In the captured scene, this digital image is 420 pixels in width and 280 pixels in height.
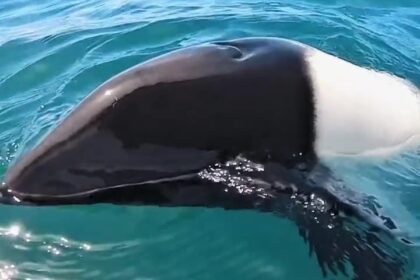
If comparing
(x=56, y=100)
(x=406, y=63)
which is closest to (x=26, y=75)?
(x=56, y=100)

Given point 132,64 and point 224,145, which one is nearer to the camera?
point 224,145

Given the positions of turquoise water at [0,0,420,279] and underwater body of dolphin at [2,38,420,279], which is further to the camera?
turquoise water at [0,0,420,279]

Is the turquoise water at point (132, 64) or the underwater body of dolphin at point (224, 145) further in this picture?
the turquoise water at point (132, 64)

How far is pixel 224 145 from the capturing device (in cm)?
342

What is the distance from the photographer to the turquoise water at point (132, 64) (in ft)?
11.9

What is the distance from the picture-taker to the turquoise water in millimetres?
3631

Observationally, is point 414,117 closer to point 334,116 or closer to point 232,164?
point 334,116

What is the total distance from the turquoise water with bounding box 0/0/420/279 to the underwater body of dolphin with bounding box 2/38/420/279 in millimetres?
172

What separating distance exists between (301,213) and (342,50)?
10.1 feet

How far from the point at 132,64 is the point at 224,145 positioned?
3072 millimetres

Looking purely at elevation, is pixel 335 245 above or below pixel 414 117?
below

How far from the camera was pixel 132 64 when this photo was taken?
6.35 metres

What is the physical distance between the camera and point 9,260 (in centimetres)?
362

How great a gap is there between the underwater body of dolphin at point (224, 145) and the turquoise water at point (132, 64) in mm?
172
